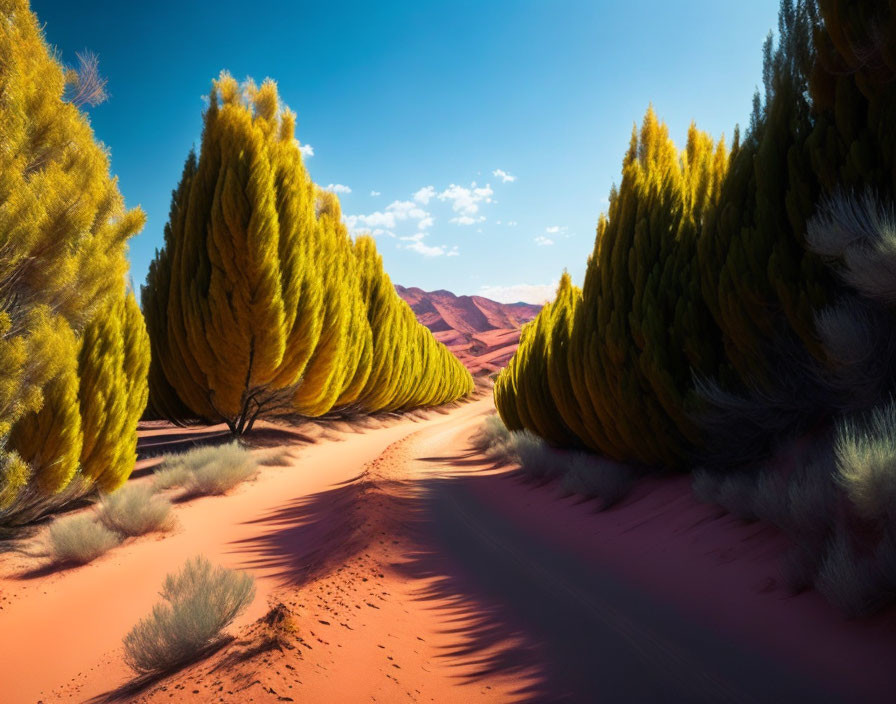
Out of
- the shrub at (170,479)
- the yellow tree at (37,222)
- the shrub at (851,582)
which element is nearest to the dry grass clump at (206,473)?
the shrub at (170,479)

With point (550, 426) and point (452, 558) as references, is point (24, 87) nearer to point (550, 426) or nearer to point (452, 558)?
point (452, 558)

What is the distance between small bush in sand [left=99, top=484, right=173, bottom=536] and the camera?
23.2 ft

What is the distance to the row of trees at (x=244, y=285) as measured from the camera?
14.5 m

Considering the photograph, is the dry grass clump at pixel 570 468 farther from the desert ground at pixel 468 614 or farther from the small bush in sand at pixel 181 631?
the small bush in sand at pixel 181 631

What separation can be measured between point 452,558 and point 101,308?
5847mm

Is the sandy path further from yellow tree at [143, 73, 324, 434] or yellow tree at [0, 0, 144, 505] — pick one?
yellow tree at [143, 73, 324, 434]

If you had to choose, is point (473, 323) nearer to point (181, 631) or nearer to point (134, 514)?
point (134, 514)

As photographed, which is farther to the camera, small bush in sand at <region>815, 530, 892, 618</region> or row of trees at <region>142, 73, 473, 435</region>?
row of trees at <region>142, 73, 473, 435</region>

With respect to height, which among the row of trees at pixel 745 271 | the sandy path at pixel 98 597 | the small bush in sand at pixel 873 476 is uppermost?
the row of trees at pixel 745 271

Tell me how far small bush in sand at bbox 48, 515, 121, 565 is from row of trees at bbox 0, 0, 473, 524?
0.67 m

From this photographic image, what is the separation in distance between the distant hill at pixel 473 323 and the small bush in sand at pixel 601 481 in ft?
202

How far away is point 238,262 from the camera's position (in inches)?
569

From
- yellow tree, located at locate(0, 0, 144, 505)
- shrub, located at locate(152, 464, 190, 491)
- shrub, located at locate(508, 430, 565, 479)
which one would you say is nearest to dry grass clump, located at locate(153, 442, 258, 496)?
shrub, located at locate(152, 464, 190, 491)

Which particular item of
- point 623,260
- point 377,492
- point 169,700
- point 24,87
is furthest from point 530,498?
point 24,87
